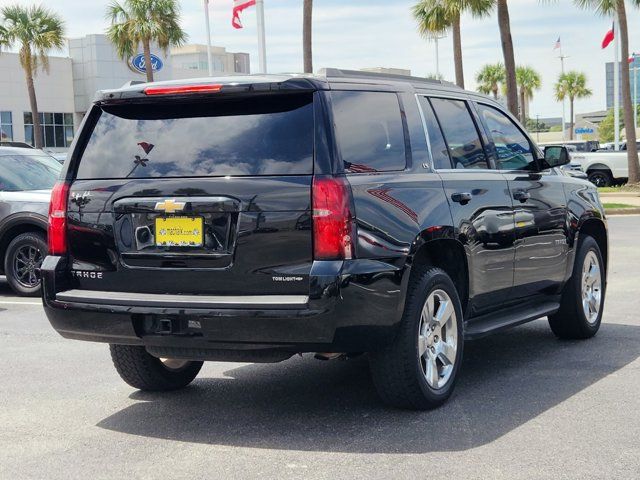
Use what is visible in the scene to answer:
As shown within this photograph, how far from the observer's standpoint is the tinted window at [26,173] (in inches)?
501

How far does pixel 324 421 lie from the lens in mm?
5902

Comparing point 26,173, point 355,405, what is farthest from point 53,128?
point 355,405

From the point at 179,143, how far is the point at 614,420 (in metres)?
2.85

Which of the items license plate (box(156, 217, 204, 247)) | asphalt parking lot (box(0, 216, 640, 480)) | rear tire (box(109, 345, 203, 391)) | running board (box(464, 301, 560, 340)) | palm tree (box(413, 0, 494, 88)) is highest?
palm tree (box(413, 0, 494, 88))

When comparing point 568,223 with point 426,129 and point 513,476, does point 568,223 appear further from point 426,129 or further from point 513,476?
point 513,476

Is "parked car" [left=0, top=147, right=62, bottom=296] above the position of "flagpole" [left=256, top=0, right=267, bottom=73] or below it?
below

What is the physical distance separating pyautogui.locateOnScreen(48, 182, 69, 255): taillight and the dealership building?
5250 cm

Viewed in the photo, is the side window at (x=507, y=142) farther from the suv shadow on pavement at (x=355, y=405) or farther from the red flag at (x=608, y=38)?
the red flag at (x=608, y=38)

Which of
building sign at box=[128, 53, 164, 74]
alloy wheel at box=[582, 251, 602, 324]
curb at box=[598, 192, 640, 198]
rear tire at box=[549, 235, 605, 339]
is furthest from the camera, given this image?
building sign at box=[128, 53, 164, 74]

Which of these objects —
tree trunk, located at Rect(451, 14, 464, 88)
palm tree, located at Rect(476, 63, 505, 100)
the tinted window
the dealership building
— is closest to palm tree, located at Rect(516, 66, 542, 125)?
palm tree, located at Rect(476, 63, 505, 100)

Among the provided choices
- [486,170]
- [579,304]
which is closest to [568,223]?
[579,304]

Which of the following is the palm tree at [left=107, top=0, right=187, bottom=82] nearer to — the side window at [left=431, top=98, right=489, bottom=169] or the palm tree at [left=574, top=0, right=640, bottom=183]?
the palm tree at [left=574, top=0, right=640, bottom=183]

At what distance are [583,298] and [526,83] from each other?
95554 millimetres

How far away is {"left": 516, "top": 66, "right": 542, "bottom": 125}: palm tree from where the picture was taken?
99250 millimetres
